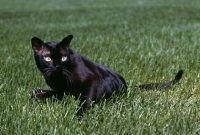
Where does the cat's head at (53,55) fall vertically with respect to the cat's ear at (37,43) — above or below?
below

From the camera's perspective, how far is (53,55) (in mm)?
4203

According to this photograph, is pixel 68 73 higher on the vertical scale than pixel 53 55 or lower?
lower

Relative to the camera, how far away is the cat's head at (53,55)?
4.17 meters

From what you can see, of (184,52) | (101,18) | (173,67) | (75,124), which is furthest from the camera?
(101,18)

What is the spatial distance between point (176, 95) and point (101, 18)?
12.4 meters

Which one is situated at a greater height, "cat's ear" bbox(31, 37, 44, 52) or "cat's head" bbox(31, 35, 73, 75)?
"cat's ear" bbox(31, 37, 44, 52)

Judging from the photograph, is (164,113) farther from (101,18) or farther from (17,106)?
(101,18)

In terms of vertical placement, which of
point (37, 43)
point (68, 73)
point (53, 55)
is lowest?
point (68, 73)

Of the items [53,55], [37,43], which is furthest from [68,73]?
[37,43]

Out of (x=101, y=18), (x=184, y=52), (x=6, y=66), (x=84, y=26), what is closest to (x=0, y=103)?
(x=6, y=66)

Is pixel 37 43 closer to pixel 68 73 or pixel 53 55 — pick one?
pixel 53 55

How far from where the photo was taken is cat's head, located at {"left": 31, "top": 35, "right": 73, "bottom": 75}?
4172 millimetres

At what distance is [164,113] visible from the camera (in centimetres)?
368

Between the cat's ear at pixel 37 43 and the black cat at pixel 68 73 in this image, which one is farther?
the cat's ear at pixel 37 43
